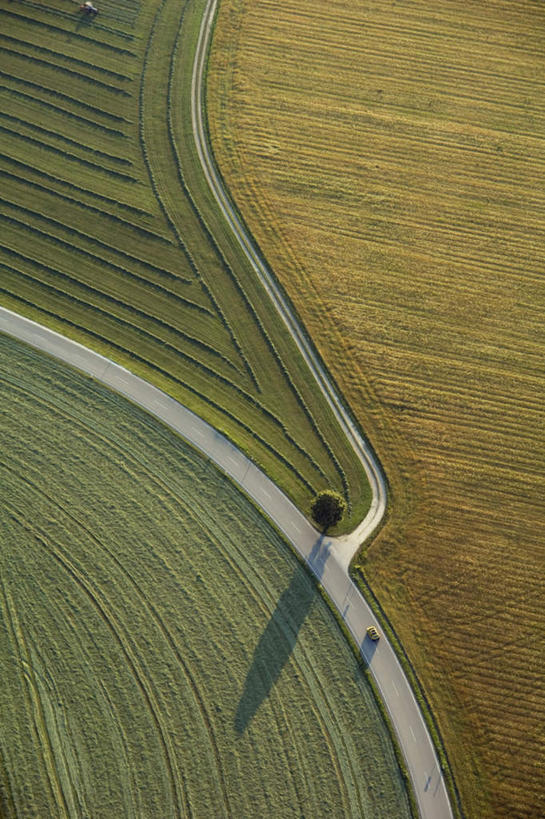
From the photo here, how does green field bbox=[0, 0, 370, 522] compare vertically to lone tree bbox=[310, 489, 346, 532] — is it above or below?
above

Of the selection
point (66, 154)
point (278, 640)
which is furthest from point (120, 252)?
point (278, 640)

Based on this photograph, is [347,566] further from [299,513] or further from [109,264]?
[109,264]

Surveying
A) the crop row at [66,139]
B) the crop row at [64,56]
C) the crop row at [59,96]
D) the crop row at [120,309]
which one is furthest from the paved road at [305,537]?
the crop row at [64,56]

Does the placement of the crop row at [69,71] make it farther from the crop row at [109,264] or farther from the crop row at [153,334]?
the crop row at [153,334]

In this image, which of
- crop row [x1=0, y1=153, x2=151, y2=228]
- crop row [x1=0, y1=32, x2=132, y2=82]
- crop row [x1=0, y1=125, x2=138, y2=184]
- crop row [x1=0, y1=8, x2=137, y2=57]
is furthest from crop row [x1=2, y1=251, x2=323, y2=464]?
crop row [x1=0, y1=8, x2=137, y2=57]

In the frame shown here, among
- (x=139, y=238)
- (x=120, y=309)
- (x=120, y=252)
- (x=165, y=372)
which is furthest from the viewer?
(x=139, y=238)

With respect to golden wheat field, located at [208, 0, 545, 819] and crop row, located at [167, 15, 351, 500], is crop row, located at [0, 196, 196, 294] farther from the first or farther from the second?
golden wheat field, located at [208, 0, 545, 819]
